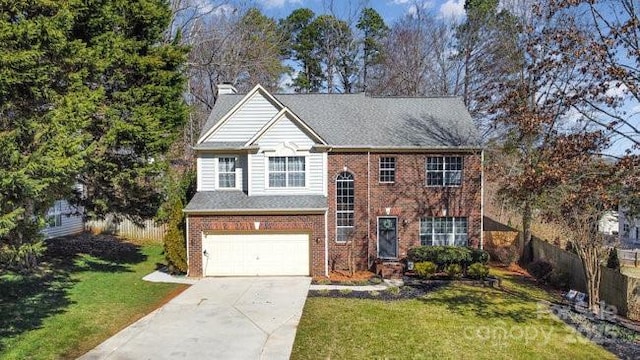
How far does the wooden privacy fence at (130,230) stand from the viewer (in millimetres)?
26344

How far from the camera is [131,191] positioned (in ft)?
61.9

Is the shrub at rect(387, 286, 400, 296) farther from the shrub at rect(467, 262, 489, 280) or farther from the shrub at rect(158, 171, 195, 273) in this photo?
the shrub at rect(158, 171, 195, 273)

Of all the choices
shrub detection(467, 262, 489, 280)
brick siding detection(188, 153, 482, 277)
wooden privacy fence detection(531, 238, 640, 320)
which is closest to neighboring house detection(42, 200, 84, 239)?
brick siding detection(188, 153, 482, 277)

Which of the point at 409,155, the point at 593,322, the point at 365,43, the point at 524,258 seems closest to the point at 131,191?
the point at 409,155

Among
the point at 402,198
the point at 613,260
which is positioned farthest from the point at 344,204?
the point at 613,260

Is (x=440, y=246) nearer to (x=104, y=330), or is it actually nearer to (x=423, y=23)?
(x=104, y=330)

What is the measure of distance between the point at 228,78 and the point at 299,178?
61.8 ft

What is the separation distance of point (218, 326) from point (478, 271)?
403 inches

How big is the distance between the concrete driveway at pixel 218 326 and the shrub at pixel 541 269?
10025 millimetres

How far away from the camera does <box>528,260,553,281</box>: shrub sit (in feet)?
59.7

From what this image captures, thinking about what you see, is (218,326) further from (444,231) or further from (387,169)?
(444,231)

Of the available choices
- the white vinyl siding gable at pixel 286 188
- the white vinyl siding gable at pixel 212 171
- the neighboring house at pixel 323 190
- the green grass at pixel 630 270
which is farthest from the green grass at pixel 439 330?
the green grass at pixel 630 270

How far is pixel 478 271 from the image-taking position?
1684 centimetres

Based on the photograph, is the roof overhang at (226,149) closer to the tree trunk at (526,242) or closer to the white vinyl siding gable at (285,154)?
the white vinyl siding gable at (285,154)
